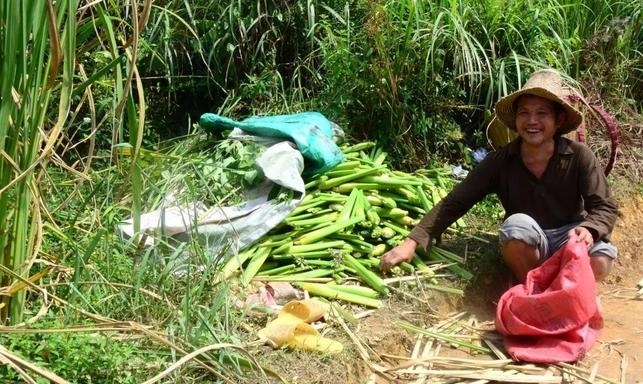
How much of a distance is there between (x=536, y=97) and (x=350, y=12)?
6.80 feet

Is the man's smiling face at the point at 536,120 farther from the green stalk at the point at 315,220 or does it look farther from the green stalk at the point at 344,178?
the green stalk at the point at 315,220

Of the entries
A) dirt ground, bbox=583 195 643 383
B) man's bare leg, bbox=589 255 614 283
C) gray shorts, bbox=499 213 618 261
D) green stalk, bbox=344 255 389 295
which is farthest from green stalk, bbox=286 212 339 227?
dirt ground, bbox=583 195 643 383

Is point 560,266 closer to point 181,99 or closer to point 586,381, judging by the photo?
point 586,381

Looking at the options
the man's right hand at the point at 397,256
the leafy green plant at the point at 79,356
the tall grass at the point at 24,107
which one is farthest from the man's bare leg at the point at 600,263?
the tall grass at the point at 24,107

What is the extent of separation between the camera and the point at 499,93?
5.10 m

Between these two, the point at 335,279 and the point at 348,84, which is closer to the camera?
the point at 335,279

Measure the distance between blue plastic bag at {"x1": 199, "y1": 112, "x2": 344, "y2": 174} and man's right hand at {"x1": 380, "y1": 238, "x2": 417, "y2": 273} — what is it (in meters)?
0.65

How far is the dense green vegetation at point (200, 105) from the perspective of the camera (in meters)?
2.53

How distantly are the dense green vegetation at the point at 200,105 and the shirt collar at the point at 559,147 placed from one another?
103 cm

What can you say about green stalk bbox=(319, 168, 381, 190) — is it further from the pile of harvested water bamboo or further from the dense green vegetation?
the dense green vegetation

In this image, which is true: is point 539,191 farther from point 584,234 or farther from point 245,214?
point 245,214

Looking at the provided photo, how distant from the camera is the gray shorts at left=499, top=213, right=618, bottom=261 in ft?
12.6

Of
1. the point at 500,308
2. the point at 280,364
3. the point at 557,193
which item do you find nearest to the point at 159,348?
the point at 280,364

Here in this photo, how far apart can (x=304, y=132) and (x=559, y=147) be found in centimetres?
134
